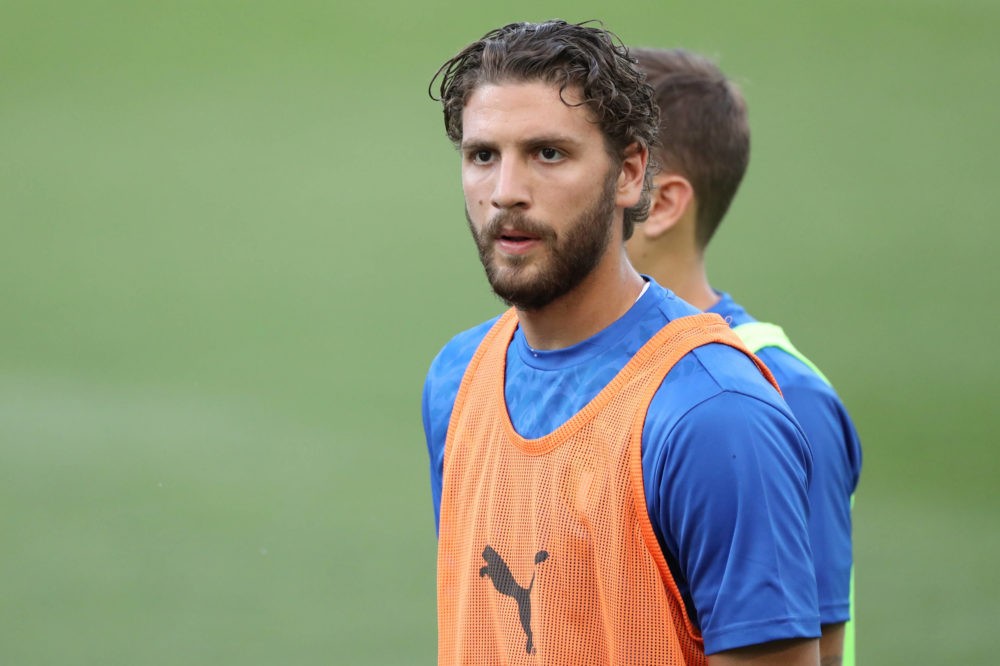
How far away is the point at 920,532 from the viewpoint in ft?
11.3

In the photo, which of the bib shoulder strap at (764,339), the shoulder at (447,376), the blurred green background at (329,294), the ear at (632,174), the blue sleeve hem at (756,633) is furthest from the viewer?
the blurred green background at (329,294)

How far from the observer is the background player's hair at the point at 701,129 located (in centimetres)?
206

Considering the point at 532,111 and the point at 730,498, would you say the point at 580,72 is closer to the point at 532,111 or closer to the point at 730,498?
the point at 532,111

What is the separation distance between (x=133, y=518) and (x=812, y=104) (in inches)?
83.9

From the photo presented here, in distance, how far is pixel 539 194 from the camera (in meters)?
1.41

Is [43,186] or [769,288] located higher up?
[43,186]

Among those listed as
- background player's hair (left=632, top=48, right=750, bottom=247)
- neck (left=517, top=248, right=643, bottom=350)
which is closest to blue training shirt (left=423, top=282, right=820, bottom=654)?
neck (left=517, top=248, right=643, bottom=350)

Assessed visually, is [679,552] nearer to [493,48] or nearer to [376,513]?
[493,48]

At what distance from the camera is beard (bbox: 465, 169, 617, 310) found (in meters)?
1.41

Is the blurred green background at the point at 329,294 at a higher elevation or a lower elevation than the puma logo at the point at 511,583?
higher

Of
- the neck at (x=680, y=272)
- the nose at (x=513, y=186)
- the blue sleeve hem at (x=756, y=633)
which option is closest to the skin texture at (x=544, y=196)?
the nose at (x=513, y=186)

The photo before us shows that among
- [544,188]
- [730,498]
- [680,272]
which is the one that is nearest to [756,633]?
[730,498]

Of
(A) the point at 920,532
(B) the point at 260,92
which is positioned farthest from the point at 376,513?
(A) the point at 920,532

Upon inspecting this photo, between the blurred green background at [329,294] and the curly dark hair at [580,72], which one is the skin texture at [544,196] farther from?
the blurred green background at [329,294]
